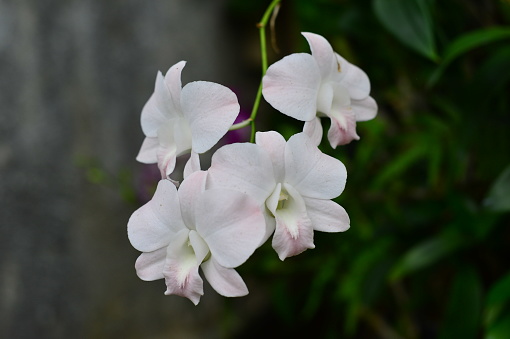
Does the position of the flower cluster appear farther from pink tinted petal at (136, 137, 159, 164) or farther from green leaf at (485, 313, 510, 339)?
green leaf at (485, 313, 510, 339)

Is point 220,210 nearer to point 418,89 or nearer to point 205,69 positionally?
point 418,89

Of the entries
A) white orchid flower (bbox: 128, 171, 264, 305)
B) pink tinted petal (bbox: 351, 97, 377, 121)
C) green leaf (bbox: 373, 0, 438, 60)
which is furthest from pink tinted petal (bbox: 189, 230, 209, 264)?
green leaf (bbox: 373, 0, 438, 60)

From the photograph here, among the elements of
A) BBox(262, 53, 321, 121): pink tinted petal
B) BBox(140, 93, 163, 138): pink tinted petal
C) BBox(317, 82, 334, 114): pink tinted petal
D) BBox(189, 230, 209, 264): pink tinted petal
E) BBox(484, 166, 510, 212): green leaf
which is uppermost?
BBox(262, 53, 321, 121): pink tinted petal

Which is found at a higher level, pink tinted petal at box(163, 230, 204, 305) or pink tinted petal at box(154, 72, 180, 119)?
pink tinted petal at box(154, 72, 180, 119)

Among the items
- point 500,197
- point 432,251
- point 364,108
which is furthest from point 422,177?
point 364,108

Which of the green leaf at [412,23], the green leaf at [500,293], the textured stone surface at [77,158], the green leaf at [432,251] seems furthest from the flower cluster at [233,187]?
the textured stone surface at [77,158]

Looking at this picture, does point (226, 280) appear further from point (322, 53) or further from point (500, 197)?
point (500, 197)

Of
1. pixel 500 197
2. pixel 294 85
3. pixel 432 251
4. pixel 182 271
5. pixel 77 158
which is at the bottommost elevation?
pixel 77 158
